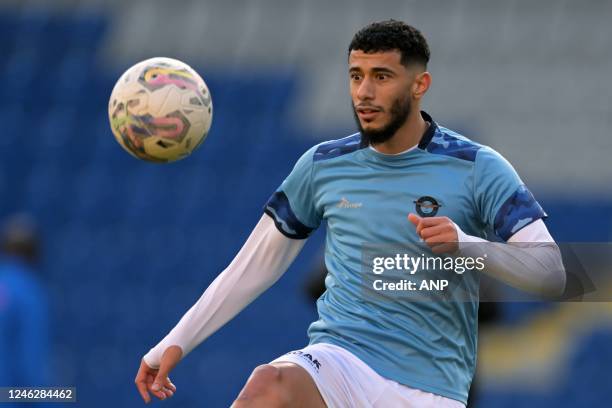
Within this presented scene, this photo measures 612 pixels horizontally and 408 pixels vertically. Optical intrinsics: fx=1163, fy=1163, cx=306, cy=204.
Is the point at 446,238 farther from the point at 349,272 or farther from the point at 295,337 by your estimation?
the point at 295,337

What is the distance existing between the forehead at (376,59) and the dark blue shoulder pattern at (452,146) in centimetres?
36

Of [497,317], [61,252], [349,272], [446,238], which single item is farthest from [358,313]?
[61,252]

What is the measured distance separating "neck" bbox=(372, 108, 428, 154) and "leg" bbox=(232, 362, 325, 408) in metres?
1.02

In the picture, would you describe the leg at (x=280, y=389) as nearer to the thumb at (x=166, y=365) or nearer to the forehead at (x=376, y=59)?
the thumb at (x=166, y=365)

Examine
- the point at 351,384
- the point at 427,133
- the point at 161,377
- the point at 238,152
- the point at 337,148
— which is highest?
the point at 427,133

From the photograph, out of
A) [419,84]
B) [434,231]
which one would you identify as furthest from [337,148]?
[434,231]

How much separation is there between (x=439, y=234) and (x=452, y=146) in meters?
0.73

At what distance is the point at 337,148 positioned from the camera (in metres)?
5.03

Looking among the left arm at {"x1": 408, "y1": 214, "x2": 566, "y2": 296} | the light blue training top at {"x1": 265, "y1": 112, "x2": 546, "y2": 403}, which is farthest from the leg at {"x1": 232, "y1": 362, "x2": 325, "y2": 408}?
the left arm at {"x1": 408, "y1": 214, "x2": 566, "y2": 296}

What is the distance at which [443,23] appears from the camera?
529 inches

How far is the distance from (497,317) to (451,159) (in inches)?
84.6

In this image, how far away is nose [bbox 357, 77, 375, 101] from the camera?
4.67 meters

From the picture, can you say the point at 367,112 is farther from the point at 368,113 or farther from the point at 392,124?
the point at 392,124

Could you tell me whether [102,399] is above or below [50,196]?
below
